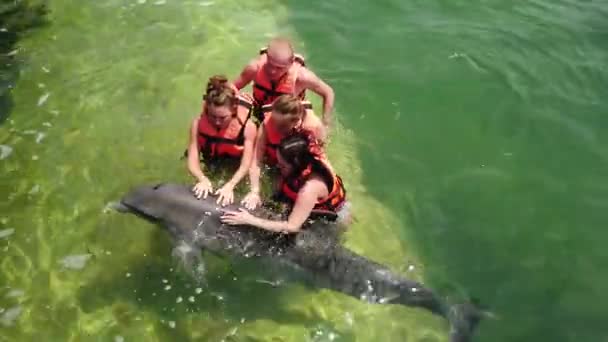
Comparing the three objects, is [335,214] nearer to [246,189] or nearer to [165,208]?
[246,189]

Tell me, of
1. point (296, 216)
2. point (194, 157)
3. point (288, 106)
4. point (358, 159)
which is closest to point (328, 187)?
point (296, 216)

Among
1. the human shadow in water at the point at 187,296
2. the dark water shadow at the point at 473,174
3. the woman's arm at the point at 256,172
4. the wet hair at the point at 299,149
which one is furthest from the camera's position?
the dark water shadow at the point at 473,174

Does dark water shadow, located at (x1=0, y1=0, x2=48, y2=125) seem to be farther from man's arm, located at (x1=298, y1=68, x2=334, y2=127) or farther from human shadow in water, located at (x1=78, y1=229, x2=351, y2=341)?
man's arm, located at (x1=298, y1=68, x2=334, y2=127)

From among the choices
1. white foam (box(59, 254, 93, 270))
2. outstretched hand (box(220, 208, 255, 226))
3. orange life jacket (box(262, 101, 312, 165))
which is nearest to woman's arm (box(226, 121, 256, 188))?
orange life jacket (box(262, 101, 312, 165))

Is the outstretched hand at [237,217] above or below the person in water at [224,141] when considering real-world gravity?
below

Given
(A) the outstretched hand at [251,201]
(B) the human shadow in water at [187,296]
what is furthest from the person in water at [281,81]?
(B) the human shadow in water at [187,296]

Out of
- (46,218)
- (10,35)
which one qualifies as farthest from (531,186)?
(10,35)

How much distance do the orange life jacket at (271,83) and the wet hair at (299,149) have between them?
1.61 meters

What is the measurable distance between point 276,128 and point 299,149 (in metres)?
0.85

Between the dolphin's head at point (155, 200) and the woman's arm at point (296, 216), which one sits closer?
the woman's arm at point (296, 216)

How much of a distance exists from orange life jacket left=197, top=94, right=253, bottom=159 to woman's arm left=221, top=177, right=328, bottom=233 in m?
1.14

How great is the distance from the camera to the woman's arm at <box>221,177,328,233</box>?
604cm

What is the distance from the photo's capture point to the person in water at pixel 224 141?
643 cm

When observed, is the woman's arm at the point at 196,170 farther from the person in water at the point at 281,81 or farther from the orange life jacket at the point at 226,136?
the person in water at the point at 281,81
